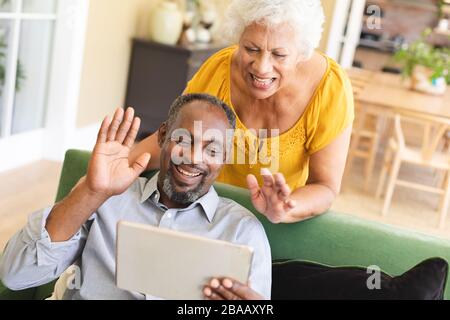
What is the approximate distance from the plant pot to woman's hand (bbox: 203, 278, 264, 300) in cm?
458

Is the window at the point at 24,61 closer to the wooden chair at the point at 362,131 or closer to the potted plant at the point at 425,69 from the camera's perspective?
the wooden chair at the point at 362,131

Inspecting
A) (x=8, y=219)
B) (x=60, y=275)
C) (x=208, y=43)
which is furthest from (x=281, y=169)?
(x=208, y=43)

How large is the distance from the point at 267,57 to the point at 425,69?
173 inches

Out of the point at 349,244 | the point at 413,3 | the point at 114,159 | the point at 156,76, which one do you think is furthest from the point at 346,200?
the point at 413,3

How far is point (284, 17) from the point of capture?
1615mm

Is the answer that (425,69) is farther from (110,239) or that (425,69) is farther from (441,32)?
(110,239)

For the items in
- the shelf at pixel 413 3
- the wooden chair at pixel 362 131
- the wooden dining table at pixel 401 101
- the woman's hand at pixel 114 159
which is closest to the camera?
the woman's hand at pixel 114 159

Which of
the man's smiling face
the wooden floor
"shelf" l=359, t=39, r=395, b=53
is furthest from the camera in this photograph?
"shelf" l=359, t=39, r=395, b=53

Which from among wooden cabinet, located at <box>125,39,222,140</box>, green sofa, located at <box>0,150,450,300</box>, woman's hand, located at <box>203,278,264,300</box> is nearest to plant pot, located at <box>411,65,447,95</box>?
wooden cabinet, located at <box>125,39,222,140</box>

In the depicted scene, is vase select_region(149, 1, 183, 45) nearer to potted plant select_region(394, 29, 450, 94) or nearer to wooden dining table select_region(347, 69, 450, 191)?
wooden dining table select_region(347, 69, 450, 191)

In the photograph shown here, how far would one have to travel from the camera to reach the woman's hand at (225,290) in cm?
119

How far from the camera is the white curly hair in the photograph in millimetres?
1616

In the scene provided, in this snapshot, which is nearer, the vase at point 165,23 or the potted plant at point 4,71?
the potted plant at point 4,71

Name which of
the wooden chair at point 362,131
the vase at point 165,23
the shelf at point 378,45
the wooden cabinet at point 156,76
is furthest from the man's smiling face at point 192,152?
the shelf at point 378,45
